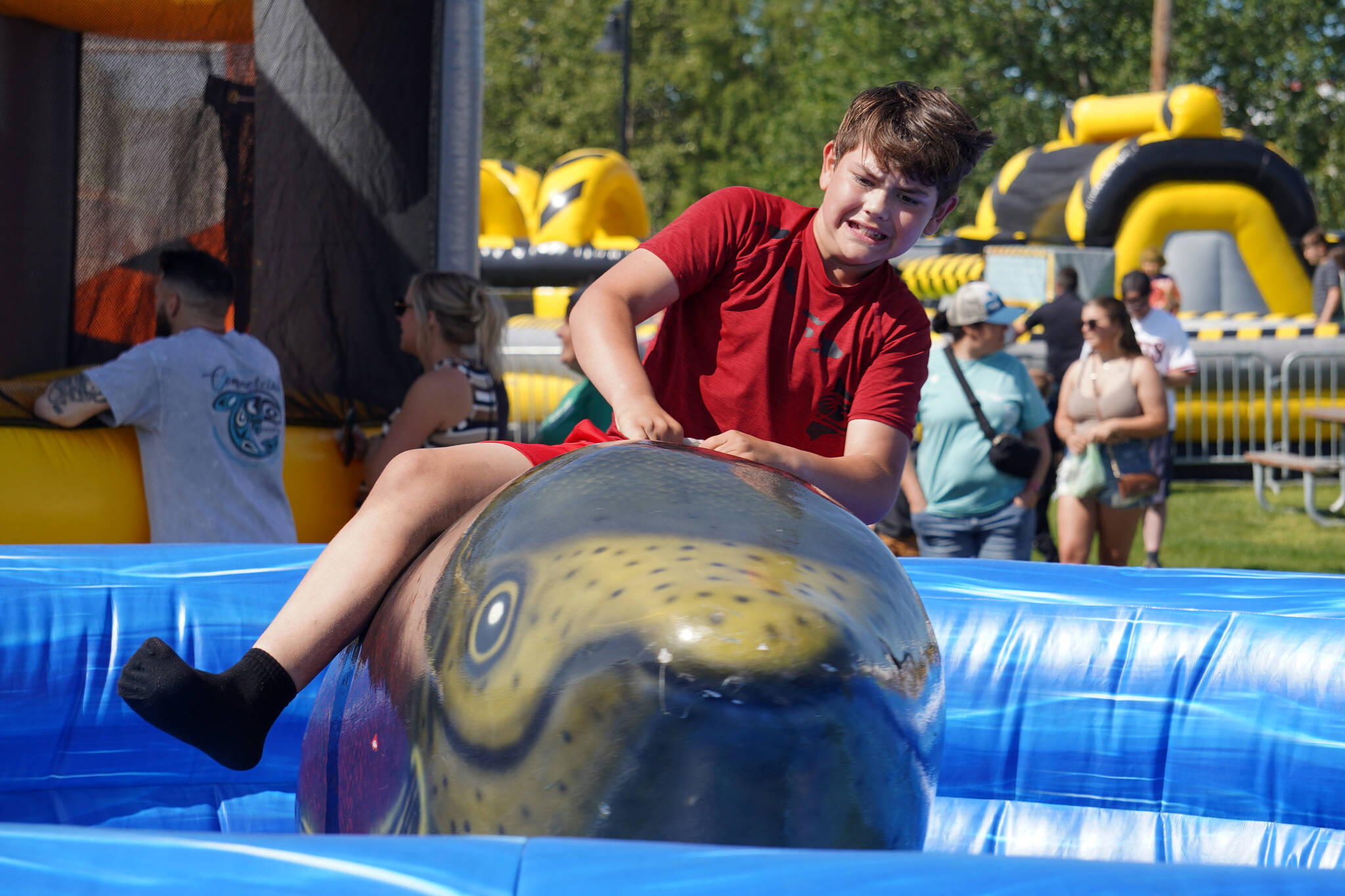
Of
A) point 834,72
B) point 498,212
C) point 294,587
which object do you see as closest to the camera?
point 294,587

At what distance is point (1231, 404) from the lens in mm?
10359

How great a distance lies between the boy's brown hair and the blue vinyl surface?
1.19m

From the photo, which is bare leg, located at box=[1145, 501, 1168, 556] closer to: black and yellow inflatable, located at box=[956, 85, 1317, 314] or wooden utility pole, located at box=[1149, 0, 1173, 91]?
black and yellow inflatable, located at box=[956, 85, 1317, 314]

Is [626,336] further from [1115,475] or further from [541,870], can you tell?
[1115,475]

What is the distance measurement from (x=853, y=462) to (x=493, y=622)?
0.88 meters

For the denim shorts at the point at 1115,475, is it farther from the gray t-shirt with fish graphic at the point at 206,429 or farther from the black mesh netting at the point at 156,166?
the black mesh netting at the point at 156,166

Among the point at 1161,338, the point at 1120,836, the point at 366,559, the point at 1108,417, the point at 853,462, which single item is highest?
the point at 853,462

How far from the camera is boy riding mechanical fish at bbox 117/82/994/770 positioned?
196 cm

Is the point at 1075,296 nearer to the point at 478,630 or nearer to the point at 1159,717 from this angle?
the point at 1159,717

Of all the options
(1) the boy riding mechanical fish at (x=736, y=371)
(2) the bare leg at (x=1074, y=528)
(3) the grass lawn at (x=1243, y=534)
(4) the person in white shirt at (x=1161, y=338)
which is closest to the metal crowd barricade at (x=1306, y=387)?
(3) the grass lawn at (x=1243, y=534)

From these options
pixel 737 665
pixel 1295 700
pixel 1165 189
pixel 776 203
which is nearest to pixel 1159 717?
pixel 1295 700

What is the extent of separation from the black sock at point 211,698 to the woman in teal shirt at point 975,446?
11.8 ft

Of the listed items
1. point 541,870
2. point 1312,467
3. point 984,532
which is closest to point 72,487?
point 984,532

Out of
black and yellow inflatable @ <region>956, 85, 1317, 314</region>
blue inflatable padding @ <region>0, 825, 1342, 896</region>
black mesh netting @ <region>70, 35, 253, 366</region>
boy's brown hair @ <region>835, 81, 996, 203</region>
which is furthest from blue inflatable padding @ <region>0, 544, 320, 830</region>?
black and yellow inflatable @ <region>956, 85, 1317, 314</region>
